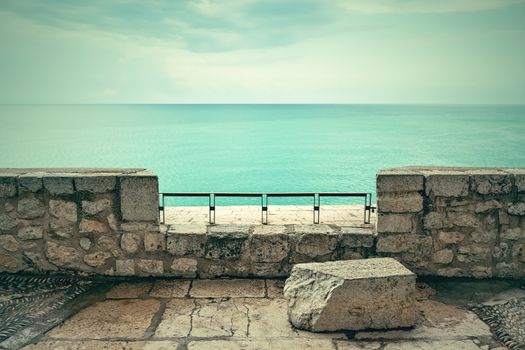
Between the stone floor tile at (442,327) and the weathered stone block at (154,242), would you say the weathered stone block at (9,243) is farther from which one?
the stone floor tile at (442,327)

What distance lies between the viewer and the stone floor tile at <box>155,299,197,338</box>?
374 cm

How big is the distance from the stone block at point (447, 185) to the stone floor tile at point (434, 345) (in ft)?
5.39

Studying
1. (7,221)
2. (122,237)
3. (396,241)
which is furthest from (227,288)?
(7,221)

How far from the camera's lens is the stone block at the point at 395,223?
470 centimetres

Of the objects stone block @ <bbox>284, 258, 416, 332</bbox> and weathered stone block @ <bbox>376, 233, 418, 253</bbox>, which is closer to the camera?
stone block @ <bbox>284, 258, 416, 332</bbox>

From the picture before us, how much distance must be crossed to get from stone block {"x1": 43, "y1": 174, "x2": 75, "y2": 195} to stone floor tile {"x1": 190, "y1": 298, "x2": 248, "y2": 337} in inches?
74.8

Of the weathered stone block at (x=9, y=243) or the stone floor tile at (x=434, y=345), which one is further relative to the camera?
the weathered stone block at (x=9, y=243)

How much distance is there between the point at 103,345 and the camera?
139 inches

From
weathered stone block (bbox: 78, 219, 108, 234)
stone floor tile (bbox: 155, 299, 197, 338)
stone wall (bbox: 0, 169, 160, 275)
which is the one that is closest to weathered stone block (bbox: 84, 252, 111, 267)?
stone wall (bbox: 0, 169, 160, 275)

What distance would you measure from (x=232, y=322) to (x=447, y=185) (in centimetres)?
277

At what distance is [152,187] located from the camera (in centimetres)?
464

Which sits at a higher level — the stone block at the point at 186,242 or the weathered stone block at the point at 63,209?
the weathered stone block at the point at 63,209

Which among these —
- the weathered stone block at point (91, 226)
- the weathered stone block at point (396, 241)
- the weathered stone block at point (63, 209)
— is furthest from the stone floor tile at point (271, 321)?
the weathered stone block at point (63, 209)

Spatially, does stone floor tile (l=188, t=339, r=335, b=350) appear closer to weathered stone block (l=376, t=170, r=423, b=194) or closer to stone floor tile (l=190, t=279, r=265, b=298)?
stone floor tile (l=190, t=279, r=265, b=298)
